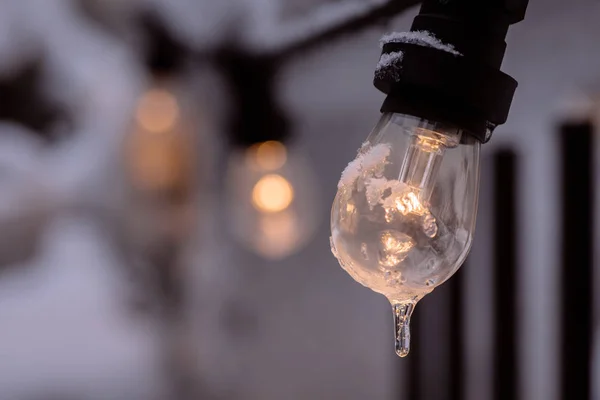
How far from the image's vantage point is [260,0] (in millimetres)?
1144

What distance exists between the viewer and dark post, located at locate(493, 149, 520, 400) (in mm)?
668

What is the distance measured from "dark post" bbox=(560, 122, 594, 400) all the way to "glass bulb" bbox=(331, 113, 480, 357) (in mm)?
372

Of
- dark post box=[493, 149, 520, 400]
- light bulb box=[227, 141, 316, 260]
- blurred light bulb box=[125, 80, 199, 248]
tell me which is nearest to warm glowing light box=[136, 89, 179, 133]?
blurred light bulb box=[125, 80, 199, 248]

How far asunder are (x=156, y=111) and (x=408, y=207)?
1007 millimetres

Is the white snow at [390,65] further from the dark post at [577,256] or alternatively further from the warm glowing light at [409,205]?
the dark post at [577,256]

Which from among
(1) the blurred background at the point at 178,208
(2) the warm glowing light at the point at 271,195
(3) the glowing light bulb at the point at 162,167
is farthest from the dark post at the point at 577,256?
(3) the glowing light bulb at the point at 162,167

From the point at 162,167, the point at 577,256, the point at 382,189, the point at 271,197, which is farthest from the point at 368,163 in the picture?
the point at 162,167

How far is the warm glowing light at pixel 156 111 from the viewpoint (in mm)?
1189

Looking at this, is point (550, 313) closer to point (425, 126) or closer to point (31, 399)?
point (425, 126)

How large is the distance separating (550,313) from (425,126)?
0.54 metres

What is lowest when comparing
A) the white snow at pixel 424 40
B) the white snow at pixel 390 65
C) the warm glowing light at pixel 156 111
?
the white snow at pixel 390 65

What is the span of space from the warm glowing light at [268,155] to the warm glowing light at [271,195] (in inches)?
0.7

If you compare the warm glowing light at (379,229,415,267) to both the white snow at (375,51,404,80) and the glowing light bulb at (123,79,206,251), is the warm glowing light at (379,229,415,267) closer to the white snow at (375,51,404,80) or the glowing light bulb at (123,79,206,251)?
the white snow at (375,51,404,80)

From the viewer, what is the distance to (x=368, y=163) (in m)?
0.28
